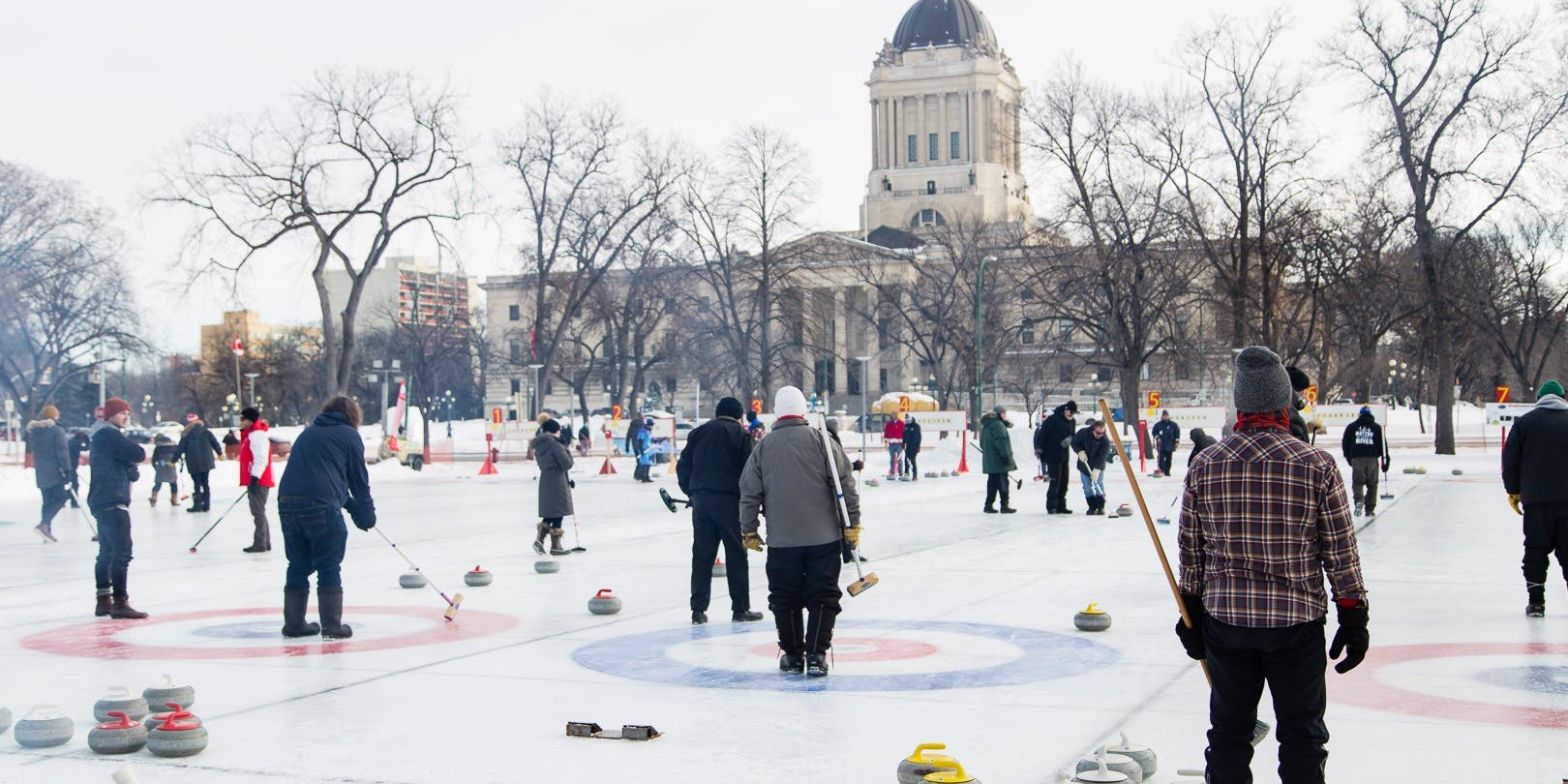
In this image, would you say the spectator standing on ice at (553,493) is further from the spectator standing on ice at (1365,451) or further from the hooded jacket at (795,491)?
the spectator standing on ice at (1365,451)

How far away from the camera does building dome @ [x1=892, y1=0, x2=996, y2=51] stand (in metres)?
136

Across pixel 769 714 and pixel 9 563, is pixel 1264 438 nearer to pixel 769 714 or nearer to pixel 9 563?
pixel 769 714

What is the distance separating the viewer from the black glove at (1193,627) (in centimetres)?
518

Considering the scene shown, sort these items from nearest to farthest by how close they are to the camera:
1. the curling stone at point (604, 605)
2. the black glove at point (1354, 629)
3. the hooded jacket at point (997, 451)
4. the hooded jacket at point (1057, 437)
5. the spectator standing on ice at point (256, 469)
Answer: the black glove at point (1354, 629) → the curling stone at point (604, 605) → the spectator standing on ice at point (256, 469) → the hooded jacket at point (1057, 437) → the hooded jacket at point (997, 451)

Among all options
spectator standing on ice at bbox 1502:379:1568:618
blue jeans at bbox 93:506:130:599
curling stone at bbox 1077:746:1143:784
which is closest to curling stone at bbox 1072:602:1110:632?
spectator standing on ice at bbox 1502:379:1568:618

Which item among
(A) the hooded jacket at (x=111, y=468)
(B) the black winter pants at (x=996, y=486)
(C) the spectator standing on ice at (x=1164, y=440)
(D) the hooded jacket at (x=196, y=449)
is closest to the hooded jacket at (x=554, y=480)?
(A) the hooded jacket at (x=111, y=468)

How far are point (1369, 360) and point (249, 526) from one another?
40.9m

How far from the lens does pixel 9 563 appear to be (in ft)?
55.0

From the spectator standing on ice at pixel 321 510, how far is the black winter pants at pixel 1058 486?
47.7ft

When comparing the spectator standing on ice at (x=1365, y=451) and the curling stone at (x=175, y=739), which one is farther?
the spectator standing on ice at (x=1365, y=451)

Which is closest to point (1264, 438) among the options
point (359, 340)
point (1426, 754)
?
point (1426, 754)

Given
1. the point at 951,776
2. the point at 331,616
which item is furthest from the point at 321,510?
the point at 951,776

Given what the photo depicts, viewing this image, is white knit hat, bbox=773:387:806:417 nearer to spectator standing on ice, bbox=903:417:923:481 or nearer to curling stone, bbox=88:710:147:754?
curling stone, bbox=88:710:147:754

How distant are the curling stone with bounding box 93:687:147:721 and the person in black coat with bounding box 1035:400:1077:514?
17.8m
